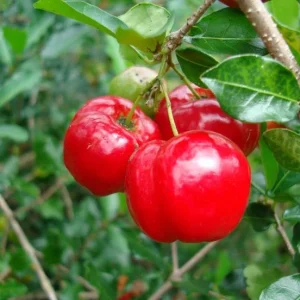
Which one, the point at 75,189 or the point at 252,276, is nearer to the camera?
the point at 252,276

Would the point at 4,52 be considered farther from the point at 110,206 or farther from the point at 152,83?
Answer: the point at 152,83

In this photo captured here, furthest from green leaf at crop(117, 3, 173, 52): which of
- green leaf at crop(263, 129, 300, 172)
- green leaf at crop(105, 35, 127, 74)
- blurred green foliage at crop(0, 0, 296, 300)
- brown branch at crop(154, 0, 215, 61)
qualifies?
green leaf at crop(105, 35, 127, 74)

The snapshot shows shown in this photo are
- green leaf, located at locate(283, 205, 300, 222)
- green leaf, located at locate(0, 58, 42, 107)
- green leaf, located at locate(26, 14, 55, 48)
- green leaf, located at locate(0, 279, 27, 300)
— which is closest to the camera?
green leaf, located at locate(283, 205, 300, 222)

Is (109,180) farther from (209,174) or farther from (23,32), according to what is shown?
(23,32)

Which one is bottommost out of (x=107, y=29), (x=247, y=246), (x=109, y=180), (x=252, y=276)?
(x=247, y=246)

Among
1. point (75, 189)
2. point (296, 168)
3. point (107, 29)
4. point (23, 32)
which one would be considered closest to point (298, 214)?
point (296, 168)

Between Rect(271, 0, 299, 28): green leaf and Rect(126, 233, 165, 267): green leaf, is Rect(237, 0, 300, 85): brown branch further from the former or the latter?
Rect(126, 233, 165, 267): green leaf

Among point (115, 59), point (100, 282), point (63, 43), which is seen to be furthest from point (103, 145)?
point (63, 43)
